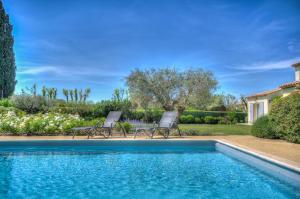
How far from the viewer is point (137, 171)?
262 inches

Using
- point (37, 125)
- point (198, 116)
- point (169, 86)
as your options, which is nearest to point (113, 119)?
point (37, 125)

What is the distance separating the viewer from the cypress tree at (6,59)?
3064 cm

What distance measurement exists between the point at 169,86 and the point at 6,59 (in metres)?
19.4

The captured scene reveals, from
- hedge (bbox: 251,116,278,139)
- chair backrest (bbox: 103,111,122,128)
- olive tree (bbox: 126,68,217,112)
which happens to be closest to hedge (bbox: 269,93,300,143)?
hedge (bbox: 251,116,278,139)

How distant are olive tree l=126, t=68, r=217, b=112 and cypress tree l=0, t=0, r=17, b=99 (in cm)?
1631

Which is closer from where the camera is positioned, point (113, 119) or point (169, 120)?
point (169, 120)

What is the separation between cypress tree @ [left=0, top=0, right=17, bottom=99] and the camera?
30.6 meters

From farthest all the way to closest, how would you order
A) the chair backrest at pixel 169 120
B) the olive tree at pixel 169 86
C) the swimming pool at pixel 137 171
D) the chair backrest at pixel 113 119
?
the olive tree at pixel 169 86, the chair backrest at pixel 113 119, the chair backrest at pixel 169 120, the swimming pool at pixel 137 171

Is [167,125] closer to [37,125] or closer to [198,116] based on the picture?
[37,125]

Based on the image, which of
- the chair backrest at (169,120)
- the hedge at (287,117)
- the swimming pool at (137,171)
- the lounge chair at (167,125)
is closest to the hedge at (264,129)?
the hedge at (287,117)

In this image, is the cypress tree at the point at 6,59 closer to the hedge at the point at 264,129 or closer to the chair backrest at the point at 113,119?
the chair backrest at the point at 113,119

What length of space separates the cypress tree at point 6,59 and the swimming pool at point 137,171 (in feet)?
Answer: 77.3

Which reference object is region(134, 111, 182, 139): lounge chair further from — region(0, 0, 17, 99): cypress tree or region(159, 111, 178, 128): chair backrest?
region(0, 0, 17, 99): cypress tree

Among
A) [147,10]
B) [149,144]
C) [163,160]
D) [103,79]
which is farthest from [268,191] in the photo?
[103,79]
